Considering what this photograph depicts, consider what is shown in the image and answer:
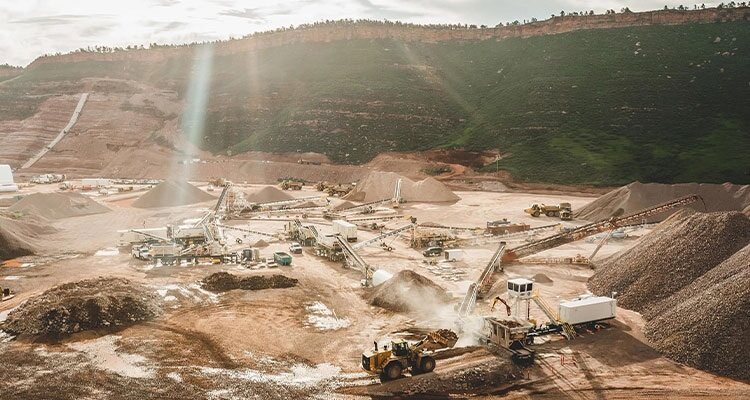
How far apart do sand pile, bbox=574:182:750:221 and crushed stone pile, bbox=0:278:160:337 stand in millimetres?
40190

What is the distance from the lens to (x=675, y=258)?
1012 inches

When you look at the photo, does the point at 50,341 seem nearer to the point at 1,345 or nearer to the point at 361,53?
the point at 1,345

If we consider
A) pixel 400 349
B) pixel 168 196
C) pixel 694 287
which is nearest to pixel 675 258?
pixel 694 287

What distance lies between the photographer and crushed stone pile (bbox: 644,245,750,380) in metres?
19.0

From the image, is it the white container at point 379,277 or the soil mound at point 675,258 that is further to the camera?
the white container at point 379,277

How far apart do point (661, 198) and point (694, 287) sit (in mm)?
28240

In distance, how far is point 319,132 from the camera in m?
96.9

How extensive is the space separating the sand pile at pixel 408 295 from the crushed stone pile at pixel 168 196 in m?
40.1

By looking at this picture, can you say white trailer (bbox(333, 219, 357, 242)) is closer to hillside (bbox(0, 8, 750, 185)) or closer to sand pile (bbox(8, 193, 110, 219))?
sand pile (bbox(8, 193, 110, 219))

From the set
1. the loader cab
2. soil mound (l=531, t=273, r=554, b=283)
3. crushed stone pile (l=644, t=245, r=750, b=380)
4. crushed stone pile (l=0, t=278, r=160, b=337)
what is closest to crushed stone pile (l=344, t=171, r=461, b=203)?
soil mound (l=531, t=273, r=554, b=283)

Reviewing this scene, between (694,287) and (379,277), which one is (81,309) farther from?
(694,287)

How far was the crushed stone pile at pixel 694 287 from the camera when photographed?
63.4 feet

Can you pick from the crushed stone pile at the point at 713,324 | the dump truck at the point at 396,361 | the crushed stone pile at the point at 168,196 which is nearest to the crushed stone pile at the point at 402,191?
the crushed stone pile at the point at 168,196

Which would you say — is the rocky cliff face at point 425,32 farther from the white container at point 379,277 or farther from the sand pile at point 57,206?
the white container at point 379,277
